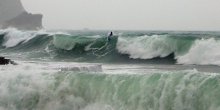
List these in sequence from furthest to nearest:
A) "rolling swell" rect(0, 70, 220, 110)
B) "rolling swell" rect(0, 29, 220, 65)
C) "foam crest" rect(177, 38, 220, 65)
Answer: "rolling swell" rect(0, 29, 220, 65)
"foam crest" rect(177, 38, 220, 65)
"rolling swell" rect(0, 70, 220, 110)

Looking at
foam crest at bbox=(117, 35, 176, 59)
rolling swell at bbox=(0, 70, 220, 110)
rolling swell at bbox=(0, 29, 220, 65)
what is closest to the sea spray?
rolling swell at bbox=(0, 70, 220, 110)

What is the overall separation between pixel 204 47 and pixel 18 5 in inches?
4430

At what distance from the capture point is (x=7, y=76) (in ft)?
40.4

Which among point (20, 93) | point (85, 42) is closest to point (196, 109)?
point (20, 93)

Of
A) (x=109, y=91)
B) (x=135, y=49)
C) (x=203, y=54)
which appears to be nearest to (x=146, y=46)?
(x=135, y=49)

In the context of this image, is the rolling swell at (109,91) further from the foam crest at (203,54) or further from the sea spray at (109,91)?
the foam crest at (203,54)

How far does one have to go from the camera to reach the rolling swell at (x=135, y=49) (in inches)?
848

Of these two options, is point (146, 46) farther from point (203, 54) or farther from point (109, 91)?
point (109, 91)

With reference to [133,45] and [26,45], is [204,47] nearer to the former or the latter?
[133,45]

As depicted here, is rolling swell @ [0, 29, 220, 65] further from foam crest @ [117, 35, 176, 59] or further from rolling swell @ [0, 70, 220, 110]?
rolling swell @ [0, 70, 220, 110]

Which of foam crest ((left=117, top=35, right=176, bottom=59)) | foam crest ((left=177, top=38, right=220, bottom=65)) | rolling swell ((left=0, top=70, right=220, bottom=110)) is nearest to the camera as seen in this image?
rolling swell ((left=0, top=70, right=220, bottom=110))

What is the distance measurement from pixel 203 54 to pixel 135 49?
4804 mm

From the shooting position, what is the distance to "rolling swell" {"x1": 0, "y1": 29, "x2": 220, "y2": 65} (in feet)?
70.7

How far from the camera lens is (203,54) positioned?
21047 mm
